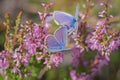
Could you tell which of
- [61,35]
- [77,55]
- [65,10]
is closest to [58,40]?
[61,35]

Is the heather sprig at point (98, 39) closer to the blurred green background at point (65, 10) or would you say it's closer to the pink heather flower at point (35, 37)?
the pink heather flower at point (35, 37)

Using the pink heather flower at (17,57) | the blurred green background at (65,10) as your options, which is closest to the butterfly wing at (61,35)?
the pink heather flower at (17,57)

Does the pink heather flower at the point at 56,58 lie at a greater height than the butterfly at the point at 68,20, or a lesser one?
lesser

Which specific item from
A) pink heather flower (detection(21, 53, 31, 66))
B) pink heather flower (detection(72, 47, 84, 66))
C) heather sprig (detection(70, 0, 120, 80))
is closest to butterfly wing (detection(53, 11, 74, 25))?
heather sprig (detection(70, 0, 120, 80))

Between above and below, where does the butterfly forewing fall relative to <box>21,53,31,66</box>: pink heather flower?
above

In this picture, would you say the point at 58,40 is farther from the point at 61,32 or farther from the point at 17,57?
the point at 17,57

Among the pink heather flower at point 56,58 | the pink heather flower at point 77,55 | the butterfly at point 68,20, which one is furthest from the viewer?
the pink heather flower at point 77,55

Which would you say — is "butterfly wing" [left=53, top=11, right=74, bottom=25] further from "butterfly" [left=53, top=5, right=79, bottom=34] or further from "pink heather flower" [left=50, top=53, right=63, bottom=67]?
"pink heather flower" [left=50, top=53, right=63, bottom=67]

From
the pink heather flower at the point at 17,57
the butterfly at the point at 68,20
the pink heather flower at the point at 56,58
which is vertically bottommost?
the pink heather flower at the point at 56,58

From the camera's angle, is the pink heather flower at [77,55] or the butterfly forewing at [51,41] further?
the pink heather flower at [77,55]
